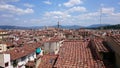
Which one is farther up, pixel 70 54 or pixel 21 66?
pixel 70 54

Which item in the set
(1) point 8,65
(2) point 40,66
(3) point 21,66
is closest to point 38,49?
(3) point 21,66

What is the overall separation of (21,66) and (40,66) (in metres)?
16.1

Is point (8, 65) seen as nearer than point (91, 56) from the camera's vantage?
No

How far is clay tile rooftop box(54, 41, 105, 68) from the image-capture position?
11008mm

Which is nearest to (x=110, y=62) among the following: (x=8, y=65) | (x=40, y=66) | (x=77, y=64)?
(x=77, y=64)

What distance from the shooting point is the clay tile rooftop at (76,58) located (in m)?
11.0

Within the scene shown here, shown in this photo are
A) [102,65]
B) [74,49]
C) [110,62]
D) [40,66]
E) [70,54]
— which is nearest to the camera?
[102,65]

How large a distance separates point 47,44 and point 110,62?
3691cm

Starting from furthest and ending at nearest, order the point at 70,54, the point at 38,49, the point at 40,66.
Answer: the point at 38,49
the point at 40,66
the point at 70,54

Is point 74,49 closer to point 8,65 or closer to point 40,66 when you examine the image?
point 40,66

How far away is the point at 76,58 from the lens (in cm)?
1230

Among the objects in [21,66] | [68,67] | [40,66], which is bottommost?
[21,66]

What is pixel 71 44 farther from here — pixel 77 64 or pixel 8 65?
pixel 8 65

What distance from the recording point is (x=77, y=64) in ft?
36.7
